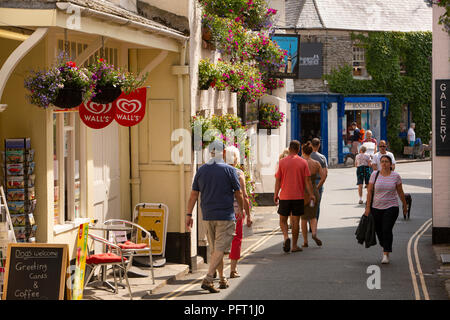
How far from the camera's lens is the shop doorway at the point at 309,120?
4203 cm

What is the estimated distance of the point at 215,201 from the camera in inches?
428

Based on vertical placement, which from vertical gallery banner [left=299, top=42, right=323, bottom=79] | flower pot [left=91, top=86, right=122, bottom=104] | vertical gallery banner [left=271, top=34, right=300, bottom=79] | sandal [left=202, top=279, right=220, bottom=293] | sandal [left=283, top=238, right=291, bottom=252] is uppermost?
vertical gallery banner [left=299, top=42, right=323, bottom=79]

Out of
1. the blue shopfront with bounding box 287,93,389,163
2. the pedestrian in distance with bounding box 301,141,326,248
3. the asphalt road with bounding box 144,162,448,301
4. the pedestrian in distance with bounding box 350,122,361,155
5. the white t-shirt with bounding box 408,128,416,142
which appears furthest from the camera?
the white t-shirt with bounding box 408,128,416,142

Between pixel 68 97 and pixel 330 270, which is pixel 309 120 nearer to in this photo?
pixel 330 270

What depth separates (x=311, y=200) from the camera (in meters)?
15.0

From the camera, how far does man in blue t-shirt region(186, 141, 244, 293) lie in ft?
35.6

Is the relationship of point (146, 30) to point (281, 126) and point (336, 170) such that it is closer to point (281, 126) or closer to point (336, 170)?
point (281, 126)

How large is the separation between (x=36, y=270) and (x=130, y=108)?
3.84 m

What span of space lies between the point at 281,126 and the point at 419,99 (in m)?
22.0

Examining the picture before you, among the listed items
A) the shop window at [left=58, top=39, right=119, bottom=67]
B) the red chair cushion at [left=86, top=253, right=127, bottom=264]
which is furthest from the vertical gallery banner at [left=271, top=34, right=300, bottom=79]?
the red chair cushion at [left=86, top=253, right=127, bottom=264]

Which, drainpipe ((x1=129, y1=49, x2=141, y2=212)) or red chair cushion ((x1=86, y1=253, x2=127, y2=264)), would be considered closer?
red chair cushion ((x1=86, y1=253, x2=127, y2=264))

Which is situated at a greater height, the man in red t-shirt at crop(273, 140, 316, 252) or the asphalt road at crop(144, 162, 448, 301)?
the man in red t-shirt at crop(273, 140, 316, 252)

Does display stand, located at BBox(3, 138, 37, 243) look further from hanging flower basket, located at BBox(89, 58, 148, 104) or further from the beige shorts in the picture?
the beige shorts

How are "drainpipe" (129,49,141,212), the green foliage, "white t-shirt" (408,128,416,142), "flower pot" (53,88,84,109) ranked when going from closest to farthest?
"flower pot" (53,88,84,109) < "drainpipe" (129,49,141,212) < the green foliage < "white t-shirt" (408,128,416,142)
